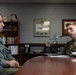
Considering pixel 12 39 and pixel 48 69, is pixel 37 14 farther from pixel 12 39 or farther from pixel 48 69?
pixel 48 69

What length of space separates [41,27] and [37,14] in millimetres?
497

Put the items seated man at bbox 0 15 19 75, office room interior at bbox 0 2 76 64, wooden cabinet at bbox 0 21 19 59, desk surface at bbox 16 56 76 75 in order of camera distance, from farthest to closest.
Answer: office room interior at bbox 0 2 76 64
wooden cabinet at bbox 0 21 19 59
seated man at bbox 0 15 19 75
desk surface at bbox 16 56 76 75

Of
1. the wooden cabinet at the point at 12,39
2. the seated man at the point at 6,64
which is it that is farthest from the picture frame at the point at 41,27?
the seated man at the point at 6,64

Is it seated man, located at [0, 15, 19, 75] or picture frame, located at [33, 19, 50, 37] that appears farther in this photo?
picture frame, located at [33, 19, 50, 37]

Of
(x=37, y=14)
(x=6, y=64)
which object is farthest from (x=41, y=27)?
(x=6, y=64)

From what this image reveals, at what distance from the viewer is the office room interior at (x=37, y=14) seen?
667cm

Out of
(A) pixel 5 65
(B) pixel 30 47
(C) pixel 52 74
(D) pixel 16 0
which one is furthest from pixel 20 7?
(C) pixel 52 74

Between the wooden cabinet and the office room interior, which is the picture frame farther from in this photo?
the wooden cabinet

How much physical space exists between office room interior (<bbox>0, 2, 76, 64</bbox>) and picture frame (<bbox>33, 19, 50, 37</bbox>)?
110 mm

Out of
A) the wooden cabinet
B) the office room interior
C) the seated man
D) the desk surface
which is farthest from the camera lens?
the office room interior

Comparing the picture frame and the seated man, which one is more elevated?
the picture frame

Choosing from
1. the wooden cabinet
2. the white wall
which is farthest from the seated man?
the white wall

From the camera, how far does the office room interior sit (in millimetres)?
6668

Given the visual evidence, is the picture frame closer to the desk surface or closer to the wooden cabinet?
the wooden cabinet
